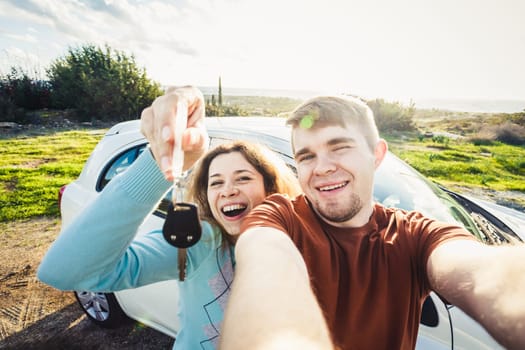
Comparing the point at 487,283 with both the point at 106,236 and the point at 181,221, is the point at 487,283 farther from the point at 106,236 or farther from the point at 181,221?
the point at 106,236

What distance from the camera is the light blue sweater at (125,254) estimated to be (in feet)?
3.43

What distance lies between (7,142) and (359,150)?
501 inches

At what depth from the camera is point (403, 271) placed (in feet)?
4.01

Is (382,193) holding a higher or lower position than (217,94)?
lower

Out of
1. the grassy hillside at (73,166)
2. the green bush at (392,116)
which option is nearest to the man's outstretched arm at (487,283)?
the grassy hillside at (73,166)

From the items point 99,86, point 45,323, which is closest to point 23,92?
point 99,86

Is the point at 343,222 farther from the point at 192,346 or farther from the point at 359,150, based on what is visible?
the point at 192,346

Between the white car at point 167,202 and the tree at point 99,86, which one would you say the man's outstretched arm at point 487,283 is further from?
the tree at point 99,86

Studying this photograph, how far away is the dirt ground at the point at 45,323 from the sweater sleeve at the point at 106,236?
5.72ft

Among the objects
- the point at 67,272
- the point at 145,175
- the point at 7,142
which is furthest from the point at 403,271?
the point at 7,142

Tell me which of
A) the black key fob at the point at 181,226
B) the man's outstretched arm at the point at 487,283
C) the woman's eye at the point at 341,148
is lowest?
the man's outstretched arm at the point at 487,283

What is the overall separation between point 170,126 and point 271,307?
59cm

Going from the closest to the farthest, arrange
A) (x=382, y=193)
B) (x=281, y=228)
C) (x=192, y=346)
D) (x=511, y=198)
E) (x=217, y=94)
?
(x=281, y=228) → (x=192, y=346) → (x=382, y=193) → (x=511, y=198) → (x=217, y=94)

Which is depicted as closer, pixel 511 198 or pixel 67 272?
pixel 67 272
